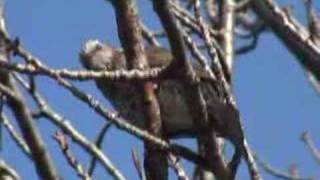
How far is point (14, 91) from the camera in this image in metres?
1.67

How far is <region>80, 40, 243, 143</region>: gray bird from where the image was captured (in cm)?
175

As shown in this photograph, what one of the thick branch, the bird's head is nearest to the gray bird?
the bird's head

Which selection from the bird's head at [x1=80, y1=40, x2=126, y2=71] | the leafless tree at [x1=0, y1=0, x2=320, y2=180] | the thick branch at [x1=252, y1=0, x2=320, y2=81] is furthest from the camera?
the bird's head at [x1=80, y1=40, x2=126, y2=71]

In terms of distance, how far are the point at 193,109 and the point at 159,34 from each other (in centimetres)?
157

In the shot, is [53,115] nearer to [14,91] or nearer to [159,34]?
[14,91]

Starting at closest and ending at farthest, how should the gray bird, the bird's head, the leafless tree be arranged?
the leafless tree → the gray bird → the bird's head

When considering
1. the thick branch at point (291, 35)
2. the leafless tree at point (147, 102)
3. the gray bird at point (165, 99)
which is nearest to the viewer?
the leafless tree at point (147, 102)

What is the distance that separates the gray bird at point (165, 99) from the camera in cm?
175

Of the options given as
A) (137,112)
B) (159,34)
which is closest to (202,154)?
(137,112)

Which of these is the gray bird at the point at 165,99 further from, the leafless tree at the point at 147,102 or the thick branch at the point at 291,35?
the thick branch at the point at 291,35

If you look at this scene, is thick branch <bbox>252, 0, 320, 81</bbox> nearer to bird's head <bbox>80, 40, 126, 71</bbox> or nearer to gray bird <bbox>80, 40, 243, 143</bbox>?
gray bird <bbox>80, 40, 243, 143</bbox>

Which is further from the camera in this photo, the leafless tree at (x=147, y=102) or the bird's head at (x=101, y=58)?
the bird's head at (x=101, y=58)

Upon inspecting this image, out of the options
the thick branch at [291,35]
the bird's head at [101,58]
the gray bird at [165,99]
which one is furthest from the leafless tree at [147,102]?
the bird's head at [101,58]

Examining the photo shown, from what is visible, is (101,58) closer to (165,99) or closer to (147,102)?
(165,99)
